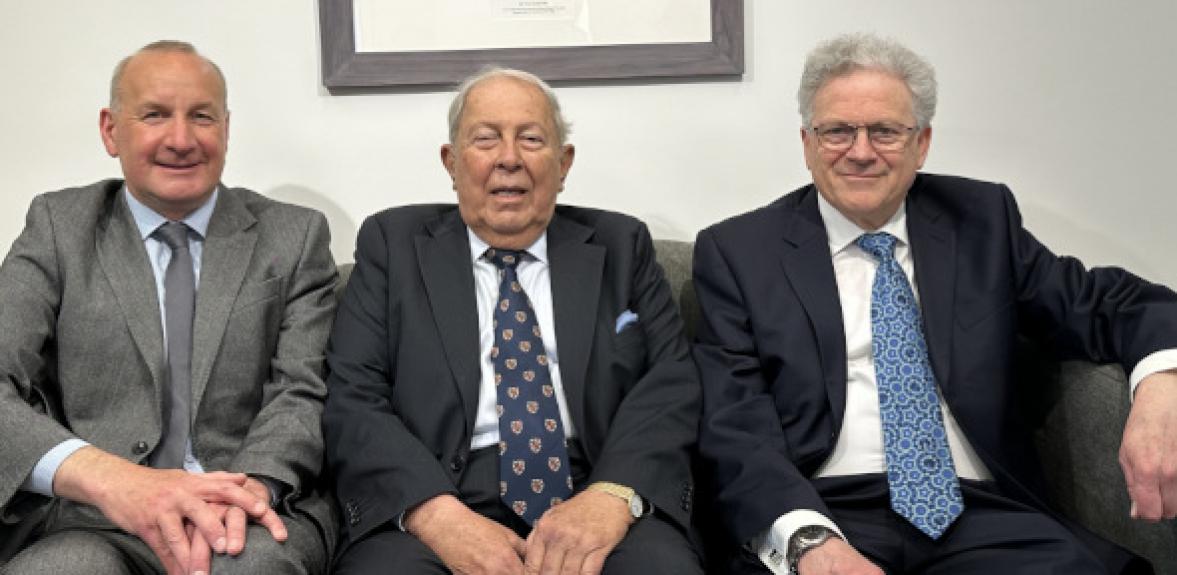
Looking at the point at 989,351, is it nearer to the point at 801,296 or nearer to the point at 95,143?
the point at 801,296

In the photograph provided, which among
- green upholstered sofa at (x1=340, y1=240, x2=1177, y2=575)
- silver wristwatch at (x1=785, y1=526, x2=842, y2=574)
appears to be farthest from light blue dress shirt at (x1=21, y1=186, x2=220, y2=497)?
green upholstered sofa at (x1=340, y1=240, x2=1177, y2=575)

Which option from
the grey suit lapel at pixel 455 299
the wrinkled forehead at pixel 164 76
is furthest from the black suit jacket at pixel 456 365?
the wrinkled forehead at pixel 164 76

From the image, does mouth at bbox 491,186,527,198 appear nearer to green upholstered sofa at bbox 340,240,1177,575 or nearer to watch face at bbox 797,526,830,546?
watch face at bbox 797,526,830,546

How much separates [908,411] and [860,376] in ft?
0.37

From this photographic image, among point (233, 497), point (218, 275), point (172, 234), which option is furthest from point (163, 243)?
point (233, 497)

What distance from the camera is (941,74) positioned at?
2.87m

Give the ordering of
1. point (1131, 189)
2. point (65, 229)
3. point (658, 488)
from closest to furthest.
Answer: point (658, 488) → point (65, 229) → point (1131, 189)

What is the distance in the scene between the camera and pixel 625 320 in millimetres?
2320

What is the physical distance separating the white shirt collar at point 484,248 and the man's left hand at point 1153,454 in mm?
1112

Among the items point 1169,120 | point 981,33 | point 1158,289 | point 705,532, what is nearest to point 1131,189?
point 1169,120

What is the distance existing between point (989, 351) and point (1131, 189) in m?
0.98

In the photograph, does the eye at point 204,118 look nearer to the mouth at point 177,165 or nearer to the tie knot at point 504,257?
the mouth at point 177,165

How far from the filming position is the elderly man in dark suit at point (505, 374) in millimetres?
2045

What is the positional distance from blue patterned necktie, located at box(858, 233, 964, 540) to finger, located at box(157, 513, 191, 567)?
1.21 metres
